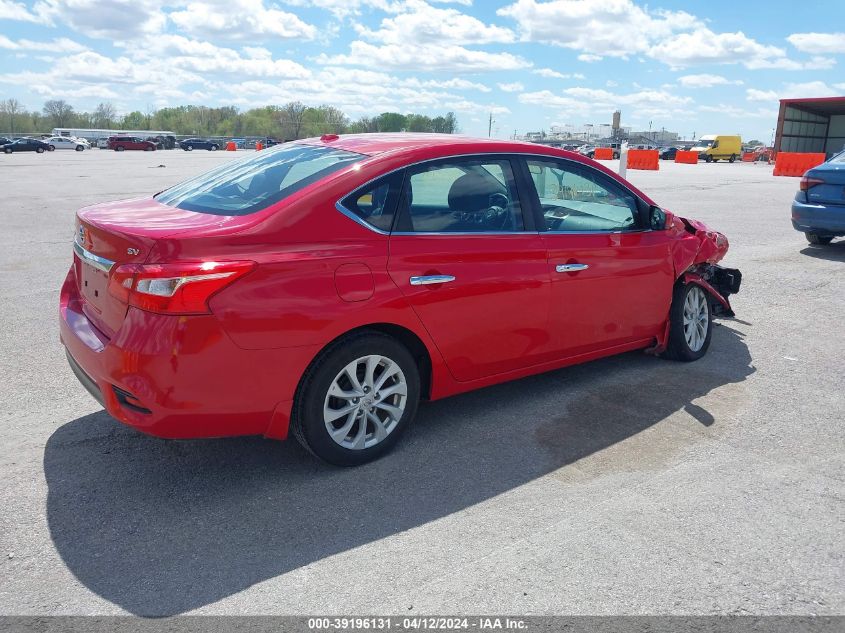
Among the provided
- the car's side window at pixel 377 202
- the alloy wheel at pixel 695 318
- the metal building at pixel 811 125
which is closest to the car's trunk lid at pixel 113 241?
the car's side window at pixel 377 202

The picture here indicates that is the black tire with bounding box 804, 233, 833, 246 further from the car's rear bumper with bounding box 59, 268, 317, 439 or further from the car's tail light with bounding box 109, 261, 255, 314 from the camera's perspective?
the car's tail light with bounding box 109, 261, 255, 314

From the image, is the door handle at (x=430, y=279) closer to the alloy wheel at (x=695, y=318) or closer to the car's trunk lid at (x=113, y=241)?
the car's trunk lid at (x=113, y=241)

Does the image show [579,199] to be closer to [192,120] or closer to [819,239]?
[819,239]

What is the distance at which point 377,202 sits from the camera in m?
3.79

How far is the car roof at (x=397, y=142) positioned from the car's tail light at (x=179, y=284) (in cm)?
122

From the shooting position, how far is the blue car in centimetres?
1000

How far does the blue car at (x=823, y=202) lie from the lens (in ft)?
32.8

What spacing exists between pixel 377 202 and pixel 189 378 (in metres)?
1.31

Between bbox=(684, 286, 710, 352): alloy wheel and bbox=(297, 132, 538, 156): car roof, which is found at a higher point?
bbox=(297, 132, 538, 156): car roof

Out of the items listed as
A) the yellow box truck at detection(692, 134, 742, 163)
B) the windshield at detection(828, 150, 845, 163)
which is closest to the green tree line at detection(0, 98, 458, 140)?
the yellow box truck at detection(692, 134, 742, 163)

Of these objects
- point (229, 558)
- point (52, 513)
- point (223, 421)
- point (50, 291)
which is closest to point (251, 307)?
point (223, 421)

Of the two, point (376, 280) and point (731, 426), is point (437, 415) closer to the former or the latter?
point (376, 280)

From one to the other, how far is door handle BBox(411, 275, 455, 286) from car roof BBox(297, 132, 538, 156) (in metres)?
0.75

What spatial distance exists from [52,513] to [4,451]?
0.83 m
